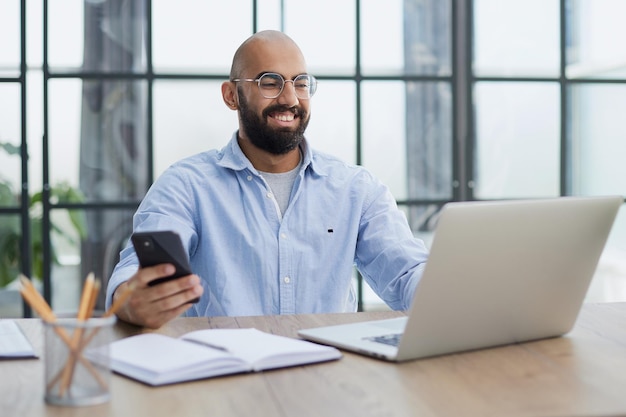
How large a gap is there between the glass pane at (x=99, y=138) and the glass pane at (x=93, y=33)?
9 cm

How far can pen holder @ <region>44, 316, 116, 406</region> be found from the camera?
123 cm

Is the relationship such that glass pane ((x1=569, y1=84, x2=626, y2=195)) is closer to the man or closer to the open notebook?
the man

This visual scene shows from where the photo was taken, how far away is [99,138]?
400cm

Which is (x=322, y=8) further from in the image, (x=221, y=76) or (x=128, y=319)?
(x=128, y=319)

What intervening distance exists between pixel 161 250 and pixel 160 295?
118 millimetres

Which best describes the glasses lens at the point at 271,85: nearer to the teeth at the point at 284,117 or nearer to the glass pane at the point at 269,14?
the teeth at the point at 284,117

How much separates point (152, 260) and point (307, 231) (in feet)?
2.96

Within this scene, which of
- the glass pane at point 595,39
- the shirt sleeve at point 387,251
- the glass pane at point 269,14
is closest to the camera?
the shirt sleeve at point 387,251

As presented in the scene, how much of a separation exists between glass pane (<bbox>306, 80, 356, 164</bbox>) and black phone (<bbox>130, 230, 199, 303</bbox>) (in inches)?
101

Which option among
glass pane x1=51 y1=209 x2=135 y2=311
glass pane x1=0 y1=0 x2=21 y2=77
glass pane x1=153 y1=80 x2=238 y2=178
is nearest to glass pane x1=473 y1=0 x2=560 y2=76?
glass pane x1=153 y1=80 x2=238 y2=178

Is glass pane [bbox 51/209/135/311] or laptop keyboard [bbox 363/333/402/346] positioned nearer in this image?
laptop keyboard [bbox 363/333/402/346]

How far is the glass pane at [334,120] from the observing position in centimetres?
416

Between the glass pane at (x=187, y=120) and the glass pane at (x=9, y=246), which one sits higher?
the glass pane at (x=187, y=120)

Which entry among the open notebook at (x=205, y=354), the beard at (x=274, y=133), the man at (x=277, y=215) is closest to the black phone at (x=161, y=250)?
the open notebook at (x=205, y=354)
